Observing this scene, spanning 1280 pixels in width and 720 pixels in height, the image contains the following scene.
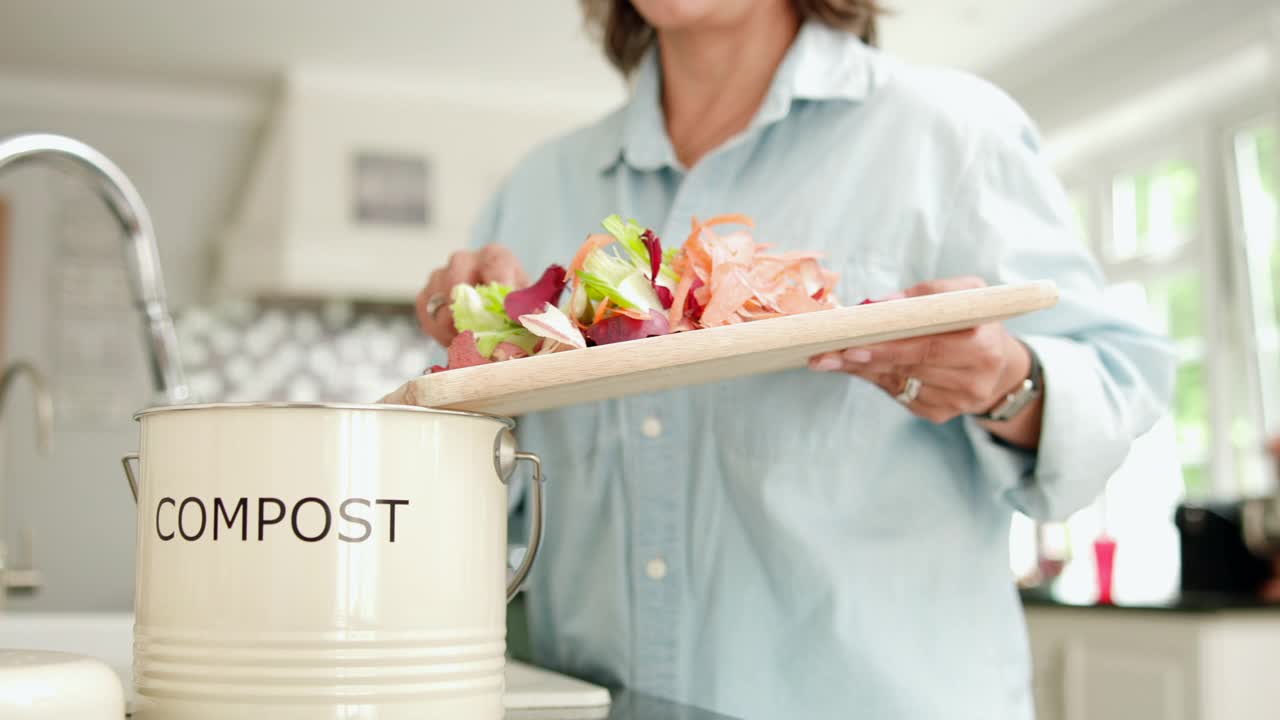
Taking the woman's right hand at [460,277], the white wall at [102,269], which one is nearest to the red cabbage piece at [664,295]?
the woman's right hand at [460,277]

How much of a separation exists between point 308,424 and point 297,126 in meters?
4.06

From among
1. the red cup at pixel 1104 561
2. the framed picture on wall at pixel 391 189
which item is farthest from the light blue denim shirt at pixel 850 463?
the framed picture on wall at pixel 391 189

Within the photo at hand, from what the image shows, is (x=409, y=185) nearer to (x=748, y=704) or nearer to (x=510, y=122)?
(x=510, y=122)

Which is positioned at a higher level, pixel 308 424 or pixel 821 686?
pixel 308 424

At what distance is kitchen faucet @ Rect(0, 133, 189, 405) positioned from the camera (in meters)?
0.93

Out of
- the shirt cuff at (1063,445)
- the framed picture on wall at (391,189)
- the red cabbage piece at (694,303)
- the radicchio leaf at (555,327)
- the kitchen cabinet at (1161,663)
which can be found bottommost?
the kitchen cabinet at (1161,663)

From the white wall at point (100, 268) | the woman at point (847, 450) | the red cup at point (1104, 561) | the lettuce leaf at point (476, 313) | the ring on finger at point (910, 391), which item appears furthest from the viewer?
the white wall at point (100, 268)

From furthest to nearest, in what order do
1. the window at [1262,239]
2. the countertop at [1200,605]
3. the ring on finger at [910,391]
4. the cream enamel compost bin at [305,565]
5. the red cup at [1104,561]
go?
the window at [1262,239] → the red cup at [1104,561] → the countertop at [1200,605] → the ring on finger at [910,391] → the cream enamel compost bin at [305,565]

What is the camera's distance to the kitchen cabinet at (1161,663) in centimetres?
255

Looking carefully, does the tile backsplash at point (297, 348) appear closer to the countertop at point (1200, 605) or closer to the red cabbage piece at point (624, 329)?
the countertop at point (1200, 605)

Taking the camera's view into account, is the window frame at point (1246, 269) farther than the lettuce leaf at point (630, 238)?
Yes

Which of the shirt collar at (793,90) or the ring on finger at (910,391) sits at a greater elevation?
the shirt collar at (793,90)

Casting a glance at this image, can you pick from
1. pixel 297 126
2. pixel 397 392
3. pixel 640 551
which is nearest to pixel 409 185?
pixel 297 126

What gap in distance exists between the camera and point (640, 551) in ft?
3.51
